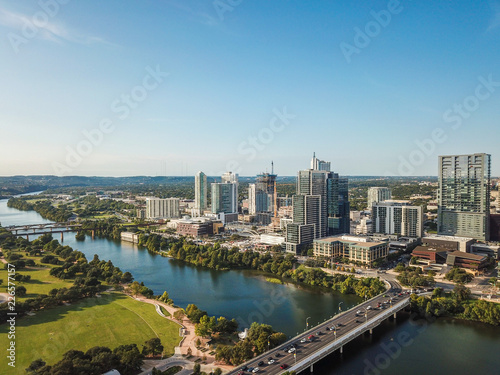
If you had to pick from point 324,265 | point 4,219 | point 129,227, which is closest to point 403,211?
point 324,265

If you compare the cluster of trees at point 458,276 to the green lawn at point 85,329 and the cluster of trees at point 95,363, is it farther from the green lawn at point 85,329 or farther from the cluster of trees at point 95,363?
the cluster of trees at point 95,363

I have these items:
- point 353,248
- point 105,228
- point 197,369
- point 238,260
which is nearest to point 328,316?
point 197,369

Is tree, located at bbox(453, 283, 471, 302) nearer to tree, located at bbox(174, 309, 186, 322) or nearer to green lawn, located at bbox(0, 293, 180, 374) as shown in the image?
tree, located at bbox(174, 309, 186, 322)

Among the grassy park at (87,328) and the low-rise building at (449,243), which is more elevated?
the low-rise building at (449,243)

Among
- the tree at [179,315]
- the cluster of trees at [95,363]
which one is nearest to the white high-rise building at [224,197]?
the tree at [179,315]

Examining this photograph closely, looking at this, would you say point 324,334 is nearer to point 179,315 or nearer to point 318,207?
point 179,315

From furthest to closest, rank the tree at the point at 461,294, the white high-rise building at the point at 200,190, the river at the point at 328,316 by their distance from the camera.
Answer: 1. the white high-rise building at the point at 200,190
2. the tree at the point at 461,294
3. the river at the point at 328,316
